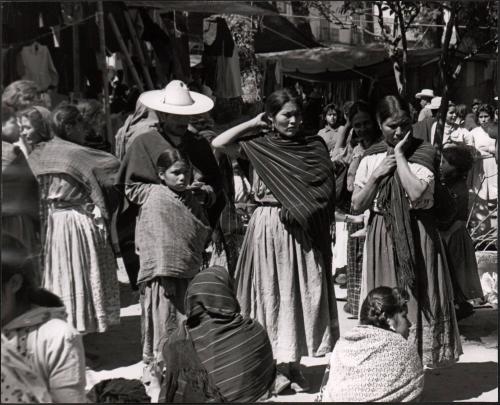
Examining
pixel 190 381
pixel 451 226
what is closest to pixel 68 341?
pixel 190 381

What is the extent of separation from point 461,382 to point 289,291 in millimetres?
1175

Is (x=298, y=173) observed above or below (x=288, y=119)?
below

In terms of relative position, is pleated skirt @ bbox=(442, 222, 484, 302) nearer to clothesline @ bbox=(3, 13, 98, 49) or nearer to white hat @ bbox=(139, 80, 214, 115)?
white hat @ bbox=(139, 80, 214, 115)

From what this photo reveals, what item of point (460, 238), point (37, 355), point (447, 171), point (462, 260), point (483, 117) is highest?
point (37, 355)

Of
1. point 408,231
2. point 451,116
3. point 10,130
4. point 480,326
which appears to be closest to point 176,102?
point 408,231

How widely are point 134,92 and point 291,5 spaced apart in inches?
84.3

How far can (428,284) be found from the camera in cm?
503

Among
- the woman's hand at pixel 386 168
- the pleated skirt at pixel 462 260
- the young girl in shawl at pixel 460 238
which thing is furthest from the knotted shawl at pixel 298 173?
the pleated skirt at pixel 462 260

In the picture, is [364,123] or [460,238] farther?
[460,238]

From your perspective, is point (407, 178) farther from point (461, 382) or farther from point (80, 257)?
point (80, 257)

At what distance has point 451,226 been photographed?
641 centimetres

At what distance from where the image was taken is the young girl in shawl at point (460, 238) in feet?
20.7

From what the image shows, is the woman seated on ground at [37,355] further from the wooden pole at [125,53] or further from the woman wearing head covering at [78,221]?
the wooden pole at [125,53]

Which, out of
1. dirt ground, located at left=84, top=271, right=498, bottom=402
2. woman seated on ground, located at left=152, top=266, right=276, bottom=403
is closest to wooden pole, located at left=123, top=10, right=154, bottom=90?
dirt ground, located at left=84, top=271, right=498, bottom=402
